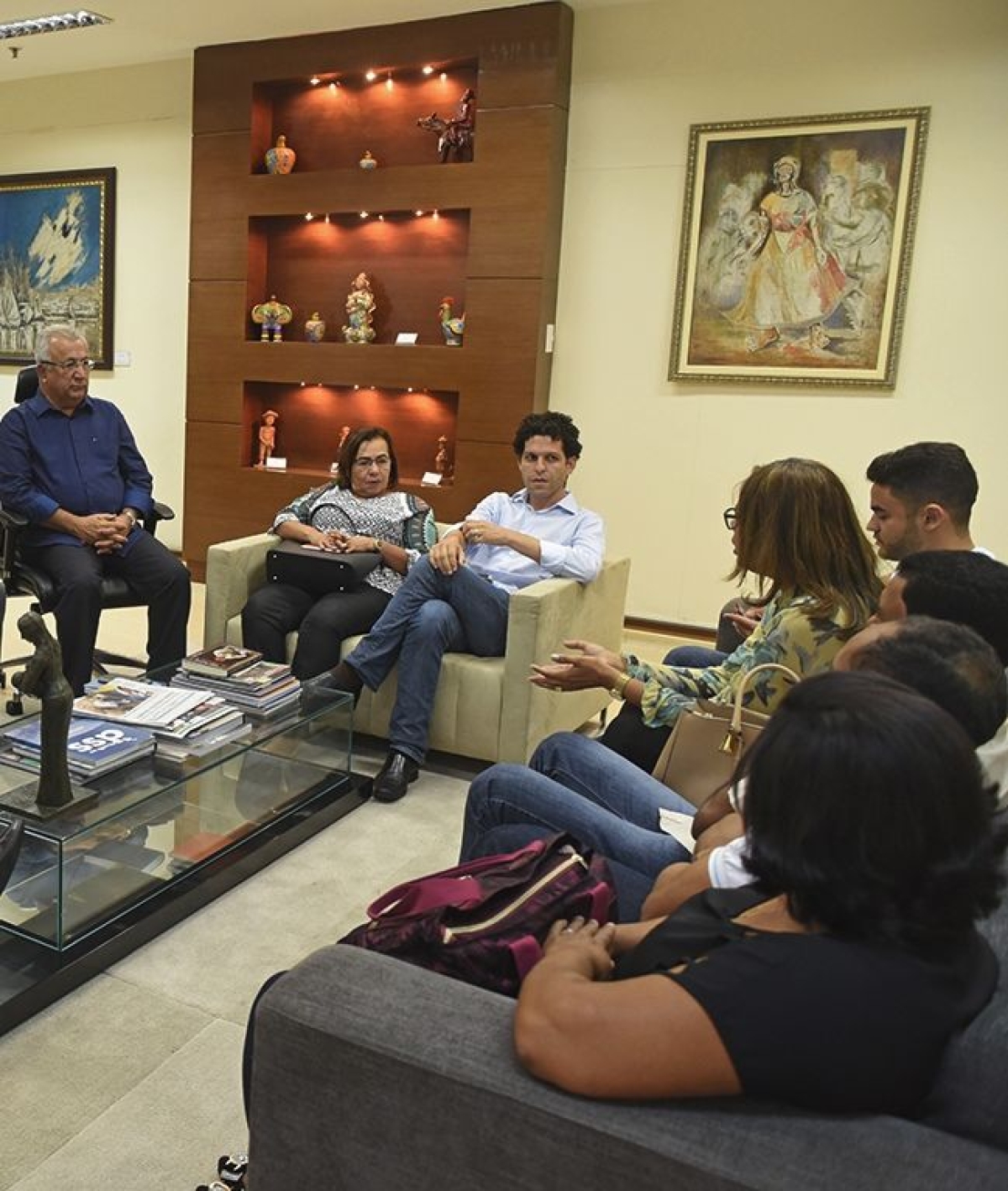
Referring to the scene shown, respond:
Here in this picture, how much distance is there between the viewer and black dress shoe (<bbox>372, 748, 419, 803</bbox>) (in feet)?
10.1

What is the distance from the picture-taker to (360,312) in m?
5.66

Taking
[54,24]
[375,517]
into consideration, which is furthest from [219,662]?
[54,24]

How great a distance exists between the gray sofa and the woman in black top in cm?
3

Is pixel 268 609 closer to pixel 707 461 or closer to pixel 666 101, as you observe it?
pixel 707 461

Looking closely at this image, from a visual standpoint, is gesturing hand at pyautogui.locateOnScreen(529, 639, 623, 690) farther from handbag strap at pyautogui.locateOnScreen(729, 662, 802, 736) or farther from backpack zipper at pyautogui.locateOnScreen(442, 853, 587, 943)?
backpack zipper at pyautogui.locateOnScreen(442, 853, 587, 943)

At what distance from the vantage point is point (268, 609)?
135 inches

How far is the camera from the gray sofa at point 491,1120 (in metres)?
0.83

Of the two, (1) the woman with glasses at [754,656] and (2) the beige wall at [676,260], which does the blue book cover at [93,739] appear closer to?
(1) the woman with glasses at [754,656]

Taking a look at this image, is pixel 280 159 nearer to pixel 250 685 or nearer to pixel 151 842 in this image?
pixel 250 685

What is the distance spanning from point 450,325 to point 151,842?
3.63 m

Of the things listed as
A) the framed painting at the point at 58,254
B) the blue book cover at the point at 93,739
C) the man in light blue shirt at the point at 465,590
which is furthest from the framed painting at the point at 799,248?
the framed painting at the point at 58,254

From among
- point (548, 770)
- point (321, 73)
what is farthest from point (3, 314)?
point (548, 770)

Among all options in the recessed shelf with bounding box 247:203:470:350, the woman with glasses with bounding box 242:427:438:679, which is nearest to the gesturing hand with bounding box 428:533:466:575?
the woman with glasses with bounding box 242:427:438:679

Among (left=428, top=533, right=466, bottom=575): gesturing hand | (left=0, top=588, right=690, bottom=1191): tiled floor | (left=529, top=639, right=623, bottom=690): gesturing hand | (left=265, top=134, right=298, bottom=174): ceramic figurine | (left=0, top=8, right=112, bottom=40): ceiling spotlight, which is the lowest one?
(left=0, top=588, right=690, bottom=1191): tiled floor
